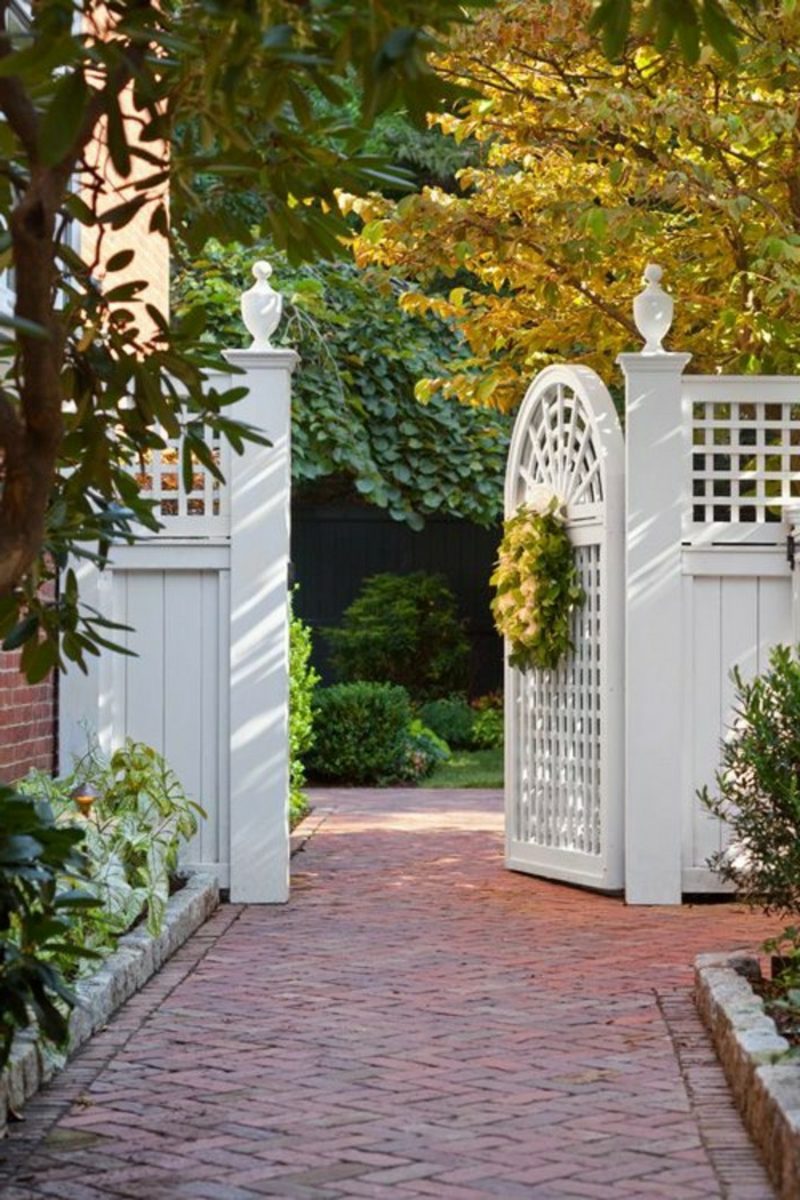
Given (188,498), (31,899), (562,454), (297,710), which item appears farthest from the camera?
(297,710)

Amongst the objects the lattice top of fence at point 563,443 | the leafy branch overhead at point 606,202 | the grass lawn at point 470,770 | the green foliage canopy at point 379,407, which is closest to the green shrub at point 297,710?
the leafy branch overhead at point 606,202

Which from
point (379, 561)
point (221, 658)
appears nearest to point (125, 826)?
point (221, 658)

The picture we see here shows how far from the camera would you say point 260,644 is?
973cm

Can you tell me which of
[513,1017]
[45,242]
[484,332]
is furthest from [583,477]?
[45,242]

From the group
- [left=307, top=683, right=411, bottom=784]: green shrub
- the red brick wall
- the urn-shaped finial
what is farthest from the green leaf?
[left=307, top=683, right=411, bottom=784]: green shrub

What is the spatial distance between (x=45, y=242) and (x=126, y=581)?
625 cm

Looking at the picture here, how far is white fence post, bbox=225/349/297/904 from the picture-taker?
9672 millimetres

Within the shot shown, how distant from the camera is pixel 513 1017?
675cm

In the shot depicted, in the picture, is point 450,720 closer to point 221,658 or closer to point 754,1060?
point 221,658

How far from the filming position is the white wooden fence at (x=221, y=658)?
969cm

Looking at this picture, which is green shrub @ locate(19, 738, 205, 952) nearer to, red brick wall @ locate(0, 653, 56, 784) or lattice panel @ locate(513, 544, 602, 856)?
red brick wall @ locate(0, 653, 56, 784)

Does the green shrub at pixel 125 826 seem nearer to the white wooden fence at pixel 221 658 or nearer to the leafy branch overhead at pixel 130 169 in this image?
the white wooden fence at pixel 221 658

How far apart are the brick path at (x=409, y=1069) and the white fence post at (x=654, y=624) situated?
0.33 metres

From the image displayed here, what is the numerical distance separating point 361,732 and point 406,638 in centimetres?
233
